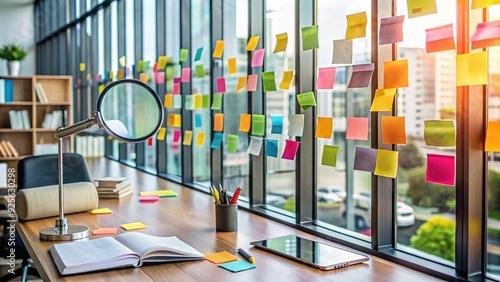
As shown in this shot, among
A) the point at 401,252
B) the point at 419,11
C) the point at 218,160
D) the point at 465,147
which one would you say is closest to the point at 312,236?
the point at 401,252

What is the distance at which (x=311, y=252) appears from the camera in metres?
1.75

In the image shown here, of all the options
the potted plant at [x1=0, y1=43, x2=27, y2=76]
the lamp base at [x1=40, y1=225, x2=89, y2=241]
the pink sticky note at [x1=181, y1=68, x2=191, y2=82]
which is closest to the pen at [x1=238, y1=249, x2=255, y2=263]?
the lamp base at [x1=40, y1=225, x2=89, y2=241]

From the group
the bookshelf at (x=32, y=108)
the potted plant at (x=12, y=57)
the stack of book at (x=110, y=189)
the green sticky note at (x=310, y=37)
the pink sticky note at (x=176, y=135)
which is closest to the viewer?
the green sticky note at (x=310, y=37)

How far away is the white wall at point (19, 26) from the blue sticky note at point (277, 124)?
22.2ft

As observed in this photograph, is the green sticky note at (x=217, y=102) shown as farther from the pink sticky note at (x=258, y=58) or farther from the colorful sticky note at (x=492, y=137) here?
the colorful sticky note at (x=492, y=137)

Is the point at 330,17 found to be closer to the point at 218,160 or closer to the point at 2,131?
the point at 218,160

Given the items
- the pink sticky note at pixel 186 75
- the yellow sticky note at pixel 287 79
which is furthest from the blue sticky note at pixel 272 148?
the pink sticky note at pixel 186 75

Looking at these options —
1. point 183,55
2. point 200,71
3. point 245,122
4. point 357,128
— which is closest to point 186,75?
point 183,55

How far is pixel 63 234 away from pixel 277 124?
1.14 meters

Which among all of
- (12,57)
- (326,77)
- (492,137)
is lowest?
(492,137)

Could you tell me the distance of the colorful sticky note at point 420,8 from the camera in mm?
1660

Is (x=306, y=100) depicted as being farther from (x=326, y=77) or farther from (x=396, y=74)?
(x=396, y=74)

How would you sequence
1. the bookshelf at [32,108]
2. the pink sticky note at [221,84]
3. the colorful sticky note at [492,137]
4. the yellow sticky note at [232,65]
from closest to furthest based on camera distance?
the colorful sticky note at [492,137] → the yellow sticky note at [232,65] → the pink sticky note at [221,84] → the bookshelf at [32,108]

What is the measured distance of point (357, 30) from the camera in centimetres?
198
